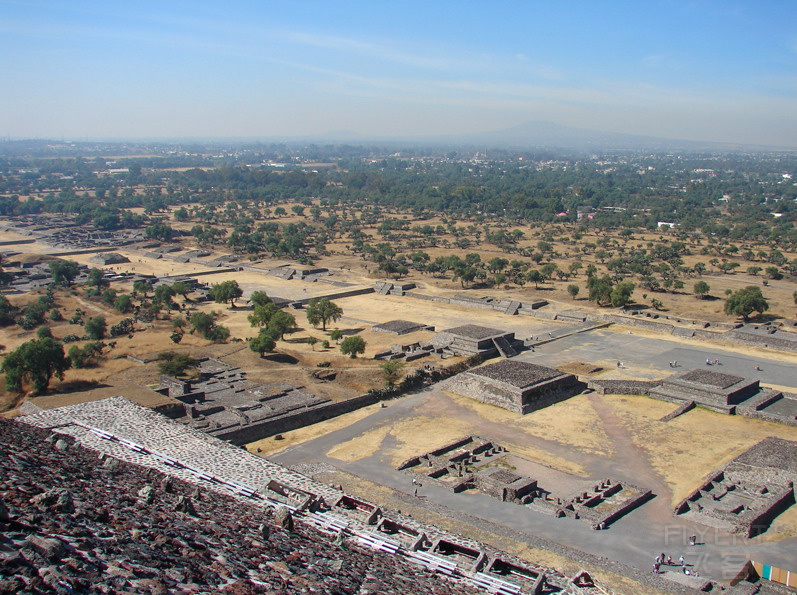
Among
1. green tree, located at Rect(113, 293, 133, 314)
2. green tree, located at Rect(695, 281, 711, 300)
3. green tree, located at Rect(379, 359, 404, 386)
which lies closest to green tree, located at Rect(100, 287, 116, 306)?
green tree, located at Rect(113, 293, 133, 314)

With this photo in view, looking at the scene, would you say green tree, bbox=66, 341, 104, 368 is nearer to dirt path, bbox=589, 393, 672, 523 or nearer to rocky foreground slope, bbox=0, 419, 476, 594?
rocky foreground slope, bbox=0, 419, 476, 594

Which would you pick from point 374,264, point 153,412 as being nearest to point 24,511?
point 153,412

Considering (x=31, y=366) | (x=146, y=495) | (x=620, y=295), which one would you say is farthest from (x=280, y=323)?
(x=146, y=495)

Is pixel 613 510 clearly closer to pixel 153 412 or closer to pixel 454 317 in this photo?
pixel 153 412

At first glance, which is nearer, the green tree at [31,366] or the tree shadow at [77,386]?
the green tree at [31,366]

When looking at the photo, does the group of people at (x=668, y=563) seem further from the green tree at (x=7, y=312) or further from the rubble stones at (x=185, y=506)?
the green tree at (x=7, y=312)

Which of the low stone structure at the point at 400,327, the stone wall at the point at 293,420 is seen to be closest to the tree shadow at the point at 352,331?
the low stone structure at the point at 400,327
